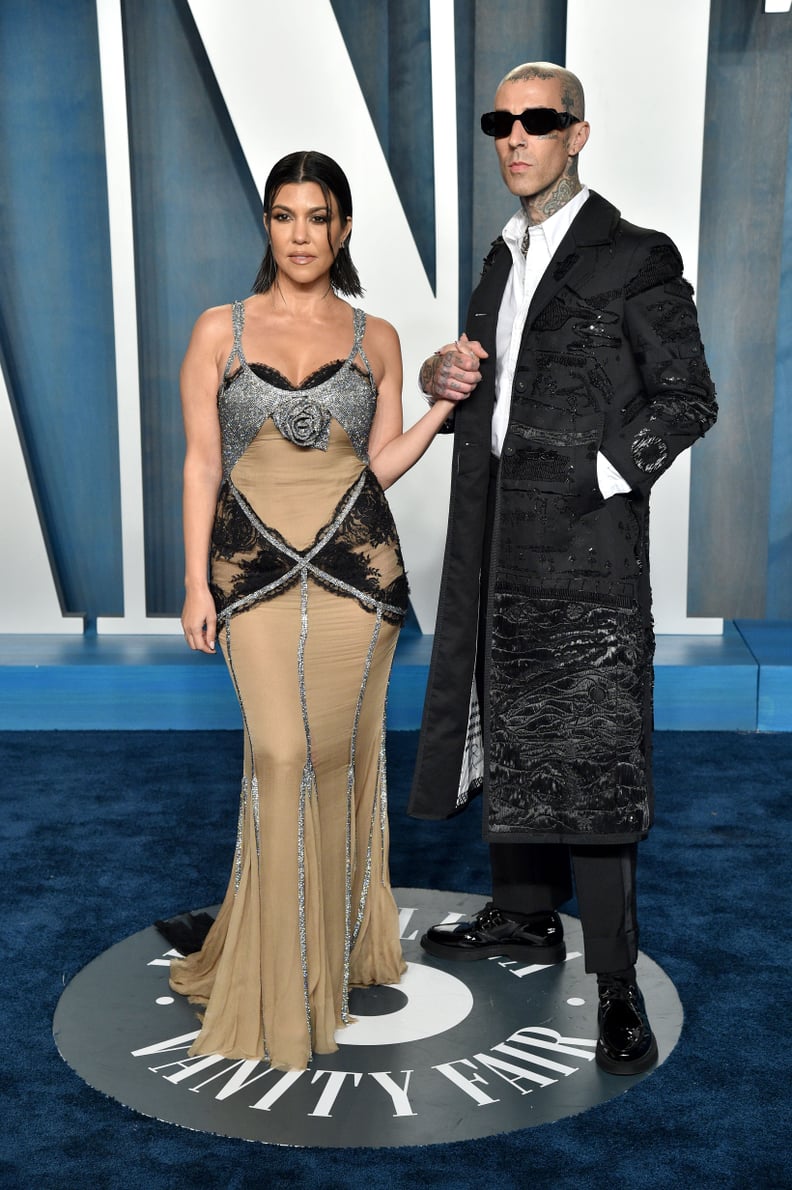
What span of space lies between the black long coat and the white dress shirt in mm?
24

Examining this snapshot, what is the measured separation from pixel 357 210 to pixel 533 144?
2.86 meters

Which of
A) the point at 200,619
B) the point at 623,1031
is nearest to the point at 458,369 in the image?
the point at 200,619

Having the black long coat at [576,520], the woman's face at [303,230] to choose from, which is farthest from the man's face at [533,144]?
the woman's face at [303,230]

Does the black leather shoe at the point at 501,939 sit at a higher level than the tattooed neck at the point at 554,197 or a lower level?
lower

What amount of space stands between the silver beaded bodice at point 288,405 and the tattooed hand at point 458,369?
0.15 meters

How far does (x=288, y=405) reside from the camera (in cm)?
265

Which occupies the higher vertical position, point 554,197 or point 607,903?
point 554,197

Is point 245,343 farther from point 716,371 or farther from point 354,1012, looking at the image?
point 716,371

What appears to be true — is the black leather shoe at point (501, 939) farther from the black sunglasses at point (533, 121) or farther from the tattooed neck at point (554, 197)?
the black sunglasses at point (533, 121)

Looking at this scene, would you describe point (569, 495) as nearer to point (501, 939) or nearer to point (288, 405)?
point (288, 405)

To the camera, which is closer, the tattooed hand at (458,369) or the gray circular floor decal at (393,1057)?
the gray circular floor decal at (393,1057)

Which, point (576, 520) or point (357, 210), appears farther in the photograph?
point (357, 210)

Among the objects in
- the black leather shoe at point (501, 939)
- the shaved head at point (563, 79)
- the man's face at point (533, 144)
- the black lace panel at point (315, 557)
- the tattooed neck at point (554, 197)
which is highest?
the shaved head at point (563, 79)

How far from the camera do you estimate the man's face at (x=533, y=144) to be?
2.59 meters
